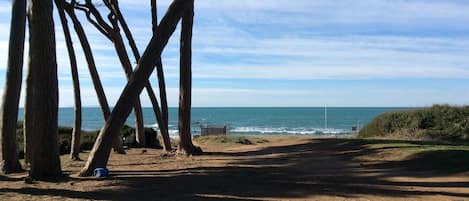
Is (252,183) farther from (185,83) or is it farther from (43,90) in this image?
(185,83)

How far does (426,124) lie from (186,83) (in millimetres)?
16080

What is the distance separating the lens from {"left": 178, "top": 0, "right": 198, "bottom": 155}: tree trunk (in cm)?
2022

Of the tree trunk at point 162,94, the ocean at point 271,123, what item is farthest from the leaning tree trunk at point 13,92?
the ocean at point 271,123

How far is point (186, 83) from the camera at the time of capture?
20391 millimetres

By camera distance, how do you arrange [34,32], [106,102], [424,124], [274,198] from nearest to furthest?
[274,198] < [34,32] < [106,102] < [424,124]

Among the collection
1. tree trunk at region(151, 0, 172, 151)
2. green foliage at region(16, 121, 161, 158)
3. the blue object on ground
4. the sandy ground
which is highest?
tree trunk at region(151, 0, 172, 151)

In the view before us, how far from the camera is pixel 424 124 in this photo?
1231 inches

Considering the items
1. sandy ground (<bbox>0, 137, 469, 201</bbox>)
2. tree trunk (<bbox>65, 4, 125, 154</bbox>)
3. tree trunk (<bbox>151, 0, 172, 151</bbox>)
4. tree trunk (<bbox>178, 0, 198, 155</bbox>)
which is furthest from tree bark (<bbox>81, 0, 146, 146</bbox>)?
sandy ground (<bbox>0, 137, 469, 201</bbox>)

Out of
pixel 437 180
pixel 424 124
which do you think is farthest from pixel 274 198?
pixel 424 124

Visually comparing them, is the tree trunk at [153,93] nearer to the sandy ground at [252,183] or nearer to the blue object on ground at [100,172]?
the sandy ground at [252,183]

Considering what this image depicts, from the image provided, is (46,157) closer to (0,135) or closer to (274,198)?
(0,135)

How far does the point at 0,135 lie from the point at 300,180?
726cm

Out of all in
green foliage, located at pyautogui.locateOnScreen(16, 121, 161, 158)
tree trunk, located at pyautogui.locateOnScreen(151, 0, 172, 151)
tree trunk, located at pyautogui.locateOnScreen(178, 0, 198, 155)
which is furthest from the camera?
green foliage, located at pyautogui.locateOnScreen(16, 121, 161, 158)

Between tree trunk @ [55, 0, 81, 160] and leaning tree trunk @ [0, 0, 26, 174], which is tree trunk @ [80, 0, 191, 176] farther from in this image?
tree trunk @ [55, 0, 81, 160]
